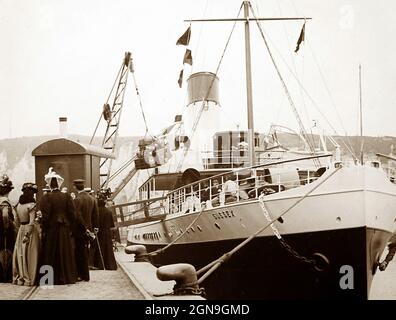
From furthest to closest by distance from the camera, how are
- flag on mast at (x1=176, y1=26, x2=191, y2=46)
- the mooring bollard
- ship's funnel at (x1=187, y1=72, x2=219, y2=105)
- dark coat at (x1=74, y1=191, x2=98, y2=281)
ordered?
ship's funnel at (x1=187, y1=72, x2=219, y2=105)
flag on mast at (x1=176, y1=26, x2=191, y2=46)
dark coat at (x1=74, y1=191, x2=98, y2=281)
the mooring bollard

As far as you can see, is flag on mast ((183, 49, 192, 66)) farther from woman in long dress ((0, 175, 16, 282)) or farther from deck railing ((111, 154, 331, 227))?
woman in long dress ((0, 175, 16, 282))

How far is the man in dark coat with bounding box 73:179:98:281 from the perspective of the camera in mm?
6293

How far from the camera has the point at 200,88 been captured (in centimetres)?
1425

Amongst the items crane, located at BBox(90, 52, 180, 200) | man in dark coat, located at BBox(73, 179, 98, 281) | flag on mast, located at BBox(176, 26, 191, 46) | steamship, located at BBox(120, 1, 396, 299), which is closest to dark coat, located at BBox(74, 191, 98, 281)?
man in dark coat, located at BBox(73, 179, 98, 281)

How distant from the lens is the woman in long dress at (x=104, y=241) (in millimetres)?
7672

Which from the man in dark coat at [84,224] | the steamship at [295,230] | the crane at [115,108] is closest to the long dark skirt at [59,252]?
the man in dark coat at [84,224]

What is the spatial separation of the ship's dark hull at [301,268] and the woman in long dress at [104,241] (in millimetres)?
1820

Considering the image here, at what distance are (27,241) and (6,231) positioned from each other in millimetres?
355

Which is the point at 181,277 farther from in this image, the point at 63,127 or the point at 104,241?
the point at 63,127

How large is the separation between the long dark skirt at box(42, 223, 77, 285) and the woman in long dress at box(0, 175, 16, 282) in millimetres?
519

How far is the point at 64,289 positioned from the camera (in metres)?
5.78

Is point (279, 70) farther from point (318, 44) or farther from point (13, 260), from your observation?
point (13, 260)
